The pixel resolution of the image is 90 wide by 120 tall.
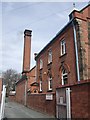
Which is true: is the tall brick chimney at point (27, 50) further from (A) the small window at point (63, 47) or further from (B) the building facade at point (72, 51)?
(A) the small window at point (63, 47)

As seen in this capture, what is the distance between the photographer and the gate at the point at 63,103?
10.5m

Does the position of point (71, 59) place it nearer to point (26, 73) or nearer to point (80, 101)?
point (80, 101)

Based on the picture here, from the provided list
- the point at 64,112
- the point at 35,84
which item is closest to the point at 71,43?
the point at 64,112

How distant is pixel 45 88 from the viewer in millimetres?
22719

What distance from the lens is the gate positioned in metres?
10.5

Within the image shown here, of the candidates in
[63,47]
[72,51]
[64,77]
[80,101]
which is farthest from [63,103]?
[63,47]

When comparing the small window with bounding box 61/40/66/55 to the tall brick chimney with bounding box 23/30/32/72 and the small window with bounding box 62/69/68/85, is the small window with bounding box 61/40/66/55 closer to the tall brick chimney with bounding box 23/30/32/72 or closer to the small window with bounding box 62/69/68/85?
the small window with bounding box 62/69/68/85

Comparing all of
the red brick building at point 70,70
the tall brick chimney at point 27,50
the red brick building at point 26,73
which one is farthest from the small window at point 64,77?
the tall brick chimney at point 27,50

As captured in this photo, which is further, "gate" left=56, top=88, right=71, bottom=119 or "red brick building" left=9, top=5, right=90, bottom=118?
"gate" left=56, top=88, right=71, bottom=119

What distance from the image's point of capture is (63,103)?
1157 centimetres

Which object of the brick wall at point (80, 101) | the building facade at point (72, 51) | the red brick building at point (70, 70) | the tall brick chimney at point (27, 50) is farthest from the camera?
the tall brick chimney at point (27, 50)

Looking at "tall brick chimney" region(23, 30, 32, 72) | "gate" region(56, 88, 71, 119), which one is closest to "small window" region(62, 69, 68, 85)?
"gate" region(56, 88, 71, 119)

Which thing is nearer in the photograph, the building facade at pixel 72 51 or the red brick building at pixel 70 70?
the red brick building at pixel 70 70

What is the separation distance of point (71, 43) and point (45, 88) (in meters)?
8.89
